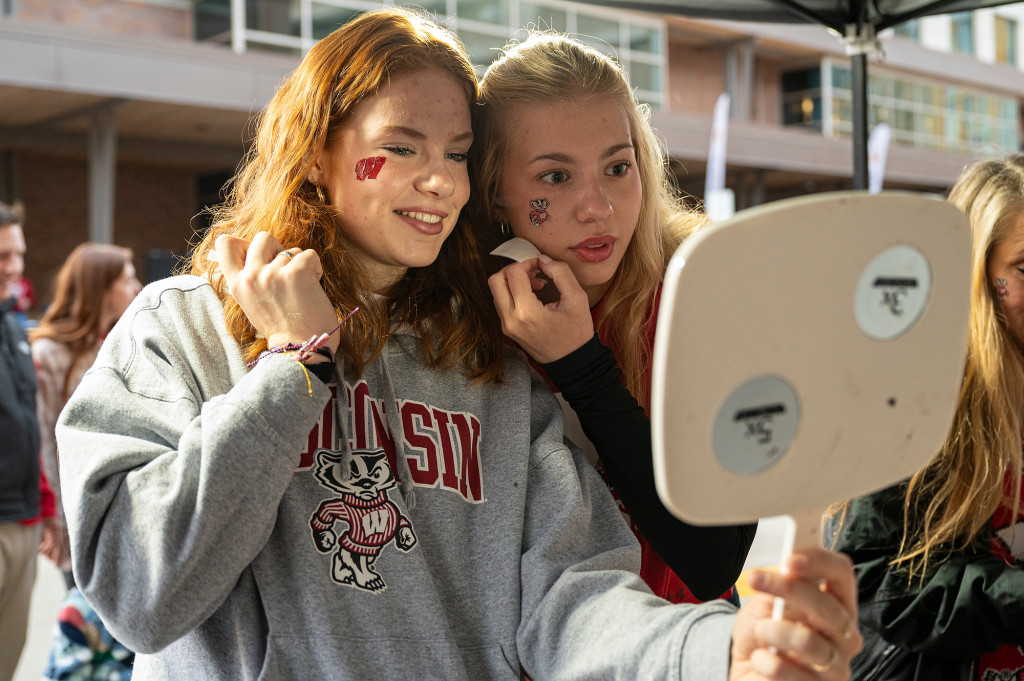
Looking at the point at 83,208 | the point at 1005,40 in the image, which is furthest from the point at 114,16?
the point at 1005,40

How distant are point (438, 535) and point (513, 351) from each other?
35 cm

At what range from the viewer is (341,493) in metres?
1.32

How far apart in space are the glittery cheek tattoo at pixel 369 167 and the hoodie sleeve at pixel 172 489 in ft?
1.14

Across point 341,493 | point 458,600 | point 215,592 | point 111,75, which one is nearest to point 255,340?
point 341,493

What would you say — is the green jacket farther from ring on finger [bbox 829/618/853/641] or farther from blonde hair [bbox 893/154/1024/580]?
ring on finger [bbox 829/618/853/641]

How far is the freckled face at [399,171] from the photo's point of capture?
4.64 ft

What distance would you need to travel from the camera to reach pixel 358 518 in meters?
1.31

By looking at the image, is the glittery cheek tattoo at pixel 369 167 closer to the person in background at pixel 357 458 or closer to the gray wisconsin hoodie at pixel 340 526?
the person in background at pixel 357 458

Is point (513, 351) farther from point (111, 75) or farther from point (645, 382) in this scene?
point (111, 75)

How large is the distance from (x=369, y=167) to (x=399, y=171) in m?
0.05

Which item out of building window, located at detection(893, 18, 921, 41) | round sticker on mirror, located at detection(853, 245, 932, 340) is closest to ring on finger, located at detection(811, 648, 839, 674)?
round sticker on mirror, located at detection(853, 245, 932, 340)

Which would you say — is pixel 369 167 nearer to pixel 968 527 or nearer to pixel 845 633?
pixel 845 633

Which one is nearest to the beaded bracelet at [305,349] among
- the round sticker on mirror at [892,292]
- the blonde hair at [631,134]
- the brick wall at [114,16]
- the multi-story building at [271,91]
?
the blonde hair at [631,134]

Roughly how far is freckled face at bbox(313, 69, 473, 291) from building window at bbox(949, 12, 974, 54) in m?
31.4
